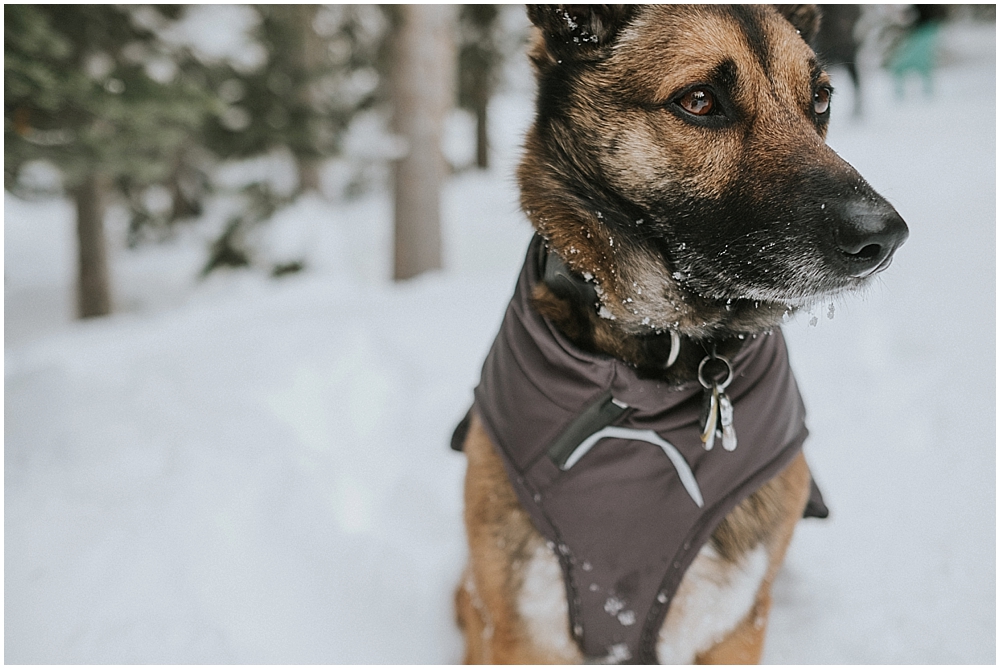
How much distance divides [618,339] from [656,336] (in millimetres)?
103

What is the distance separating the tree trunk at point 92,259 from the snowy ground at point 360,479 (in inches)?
209

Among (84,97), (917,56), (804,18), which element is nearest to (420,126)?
(84,97)

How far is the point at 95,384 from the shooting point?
3500 millimetres

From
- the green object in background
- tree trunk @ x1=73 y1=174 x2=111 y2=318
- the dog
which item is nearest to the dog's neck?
the dog

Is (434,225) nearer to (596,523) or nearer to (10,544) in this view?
(10,544)

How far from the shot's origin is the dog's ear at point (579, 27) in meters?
1.75

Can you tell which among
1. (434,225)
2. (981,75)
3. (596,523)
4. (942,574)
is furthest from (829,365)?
(981,75)

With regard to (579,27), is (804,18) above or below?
above

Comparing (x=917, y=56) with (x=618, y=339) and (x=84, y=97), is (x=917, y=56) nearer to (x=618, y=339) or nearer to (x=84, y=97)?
(x=84, y=97)

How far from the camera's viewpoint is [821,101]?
178cm

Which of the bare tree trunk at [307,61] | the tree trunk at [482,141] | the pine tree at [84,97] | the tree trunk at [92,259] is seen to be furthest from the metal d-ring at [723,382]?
the tree trunk at [482,141]

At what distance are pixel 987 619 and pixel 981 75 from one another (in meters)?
12.8

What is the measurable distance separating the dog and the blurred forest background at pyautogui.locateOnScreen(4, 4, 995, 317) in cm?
84

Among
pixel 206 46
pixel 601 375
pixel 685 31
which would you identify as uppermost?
pixel 206 46
